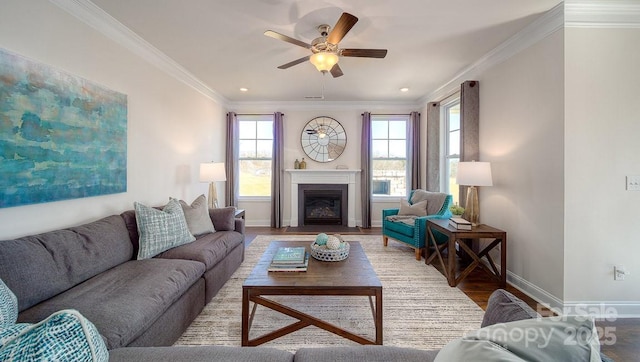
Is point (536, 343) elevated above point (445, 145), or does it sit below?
below

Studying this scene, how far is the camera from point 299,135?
5.51 m

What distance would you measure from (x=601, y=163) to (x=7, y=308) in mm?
4080

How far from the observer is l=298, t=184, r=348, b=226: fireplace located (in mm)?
5465

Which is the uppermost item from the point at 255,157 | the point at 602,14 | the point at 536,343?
the point at 602,14

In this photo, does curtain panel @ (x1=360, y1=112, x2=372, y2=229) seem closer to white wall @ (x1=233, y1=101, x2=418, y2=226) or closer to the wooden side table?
white wall @ (x1=233, y1=101, x2=418, y2=226)

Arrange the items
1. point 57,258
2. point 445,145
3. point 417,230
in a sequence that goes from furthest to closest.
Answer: point 445,145 < point 417,230 < point 57,258

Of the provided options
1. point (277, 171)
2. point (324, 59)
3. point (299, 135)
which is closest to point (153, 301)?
point (324, 59)

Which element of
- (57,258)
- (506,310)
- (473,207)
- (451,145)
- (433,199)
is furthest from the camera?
(451,145)

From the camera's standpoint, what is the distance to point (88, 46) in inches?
89.4

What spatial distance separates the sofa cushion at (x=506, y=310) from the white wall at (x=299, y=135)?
4.58 metres

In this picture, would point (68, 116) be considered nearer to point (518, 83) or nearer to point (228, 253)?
point (228, 253)

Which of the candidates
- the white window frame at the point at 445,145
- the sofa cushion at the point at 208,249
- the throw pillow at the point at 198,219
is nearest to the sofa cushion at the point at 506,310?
the sofa cushion at the point at 208,249

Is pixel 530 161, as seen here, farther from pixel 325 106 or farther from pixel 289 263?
A: pixel 325 106

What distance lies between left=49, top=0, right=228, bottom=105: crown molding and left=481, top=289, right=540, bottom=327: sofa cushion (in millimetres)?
3462
